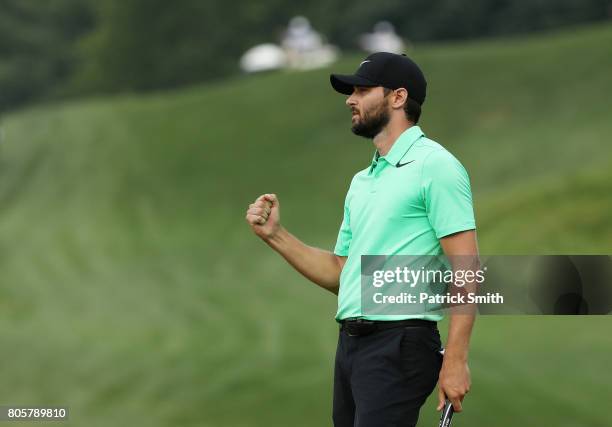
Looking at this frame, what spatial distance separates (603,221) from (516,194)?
13.4 ft

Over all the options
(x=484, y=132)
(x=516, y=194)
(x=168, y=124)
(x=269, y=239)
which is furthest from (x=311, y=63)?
(x=269, y=239)

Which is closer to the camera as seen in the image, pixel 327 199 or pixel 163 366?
pixel 163 366

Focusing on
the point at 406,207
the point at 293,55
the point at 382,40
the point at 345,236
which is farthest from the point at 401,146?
the point at 293,55

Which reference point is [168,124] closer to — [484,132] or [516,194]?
[484,132]

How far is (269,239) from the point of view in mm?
6195

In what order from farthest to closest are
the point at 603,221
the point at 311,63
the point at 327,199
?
1. the point at 311,63
2. the point at 327,199
3. the point at 603,221

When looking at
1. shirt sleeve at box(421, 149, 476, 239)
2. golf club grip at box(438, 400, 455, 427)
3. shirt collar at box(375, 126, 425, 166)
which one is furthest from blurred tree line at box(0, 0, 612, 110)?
golf club grip at box(438, 400, 455, 427)

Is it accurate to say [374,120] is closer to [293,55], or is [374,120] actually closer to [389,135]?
[389,135]

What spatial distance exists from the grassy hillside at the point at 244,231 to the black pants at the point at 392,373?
7.91 m

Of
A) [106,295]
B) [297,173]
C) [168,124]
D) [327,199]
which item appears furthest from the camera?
[168,124]

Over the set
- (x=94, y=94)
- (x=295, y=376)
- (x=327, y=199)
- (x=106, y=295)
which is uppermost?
(x=94, y=94)

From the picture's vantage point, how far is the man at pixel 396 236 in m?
5.61

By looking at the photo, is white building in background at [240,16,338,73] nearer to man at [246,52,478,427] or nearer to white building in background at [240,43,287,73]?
white building in background at [240,43,287,73]

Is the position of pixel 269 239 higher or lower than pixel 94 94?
lower
